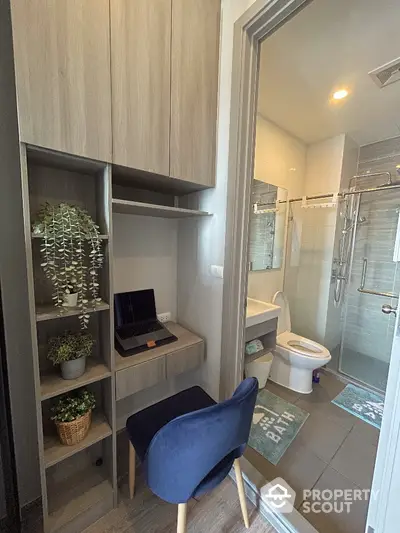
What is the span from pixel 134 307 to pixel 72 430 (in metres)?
0.66

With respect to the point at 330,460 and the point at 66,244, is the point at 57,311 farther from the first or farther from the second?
the point at 330,460

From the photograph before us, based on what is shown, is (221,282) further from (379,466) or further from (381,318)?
(381,318)

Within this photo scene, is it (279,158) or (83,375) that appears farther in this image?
(279,158)

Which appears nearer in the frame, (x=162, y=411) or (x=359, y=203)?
(x=162, y=411)

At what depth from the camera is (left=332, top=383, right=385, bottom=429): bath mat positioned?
185 centimetres

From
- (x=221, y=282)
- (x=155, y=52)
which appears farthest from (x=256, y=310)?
(x=155, y=52)

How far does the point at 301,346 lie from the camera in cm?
227

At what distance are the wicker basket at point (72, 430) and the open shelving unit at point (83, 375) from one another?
0.09ft

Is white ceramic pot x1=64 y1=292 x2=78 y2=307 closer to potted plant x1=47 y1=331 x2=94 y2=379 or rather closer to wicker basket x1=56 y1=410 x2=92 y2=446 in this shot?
potted plant x1=47 y1=331 x2=94 y2=379

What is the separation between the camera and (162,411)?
3.91 feet

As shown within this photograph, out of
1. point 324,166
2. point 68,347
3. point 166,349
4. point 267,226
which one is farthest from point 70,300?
point 324,166

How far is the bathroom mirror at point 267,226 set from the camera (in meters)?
2.14

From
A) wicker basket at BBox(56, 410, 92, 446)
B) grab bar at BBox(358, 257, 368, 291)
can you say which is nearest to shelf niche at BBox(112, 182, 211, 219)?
wicker basket at BBox(56, 410, 92, 446)

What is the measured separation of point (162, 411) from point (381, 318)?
2.61 metres
